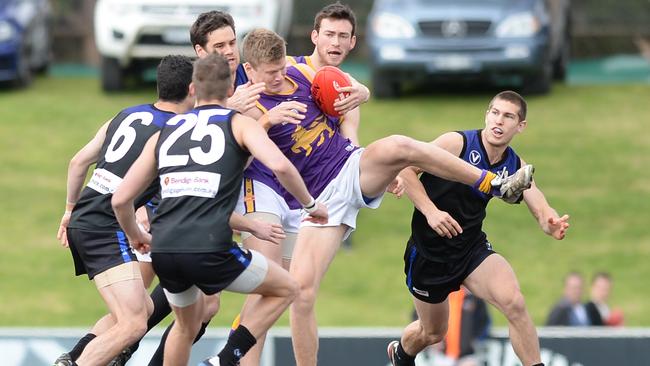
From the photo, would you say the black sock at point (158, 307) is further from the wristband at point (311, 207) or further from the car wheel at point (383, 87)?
the car wheel at point (383, 87)

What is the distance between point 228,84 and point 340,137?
134cm

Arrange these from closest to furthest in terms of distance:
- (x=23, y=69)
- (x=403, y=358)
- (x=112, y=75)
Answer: (x=403, y=358) < (x=112, y=75) < (x=23, y=69)

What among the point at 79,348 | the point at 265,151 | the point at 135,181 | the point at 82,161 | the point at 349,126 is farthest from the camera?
the point at 349,126

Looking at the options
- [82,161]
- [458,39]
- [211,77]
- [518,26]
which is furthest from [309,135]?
[518,26]

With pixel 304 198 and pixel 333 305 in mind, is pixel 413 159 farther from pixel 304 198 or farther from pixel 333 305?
pixel 333 305

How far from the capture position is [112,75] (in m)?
21.0

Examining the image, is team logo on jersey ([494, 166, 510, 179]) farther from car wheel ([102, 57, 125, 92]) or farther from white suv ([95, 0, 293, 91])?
car wheel ([102, 57, 125, 92])

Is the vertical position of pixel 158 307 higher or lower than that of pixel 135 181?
lower

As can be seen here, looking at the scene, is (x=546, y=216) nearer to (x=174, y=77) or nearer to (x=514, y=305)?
(x=514, y=305)

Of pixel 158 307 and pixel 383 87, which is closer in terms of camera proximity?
pixel 158 307

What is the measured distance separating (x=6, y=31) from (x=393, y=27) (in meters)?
Result: 5.36

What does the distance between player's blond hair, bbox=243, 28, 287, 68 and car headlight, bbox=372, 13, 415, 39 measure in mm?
11182

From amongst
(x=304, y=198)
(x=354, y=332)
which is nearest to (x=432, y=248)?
(x=304, y=198)

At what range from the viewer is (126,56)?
19.7m
